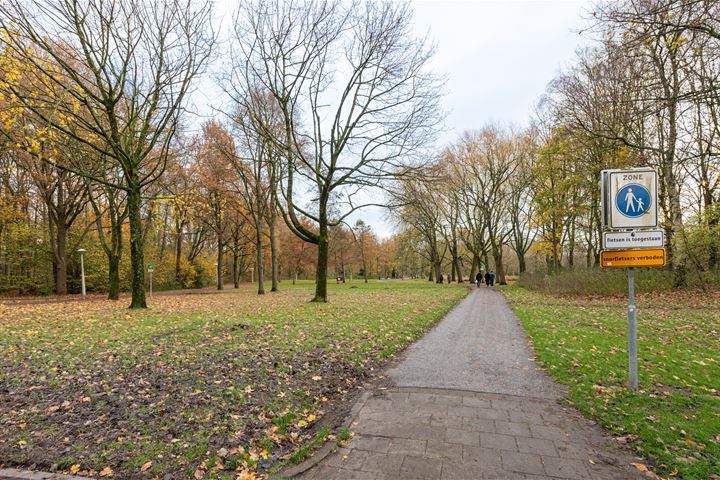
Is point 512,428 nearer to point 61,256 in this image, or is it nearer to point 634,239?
point 634,239

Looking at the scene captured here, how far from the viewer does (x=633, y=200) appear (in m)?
4.89

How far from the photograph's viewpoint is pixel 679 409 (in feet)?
14.5

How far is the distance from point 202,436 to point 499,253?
36672 millimetres

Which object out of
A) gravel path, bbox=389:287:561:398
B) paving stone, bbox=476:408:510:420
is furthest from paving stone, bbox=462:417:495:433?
gravel path, bbox=389:287:561:398

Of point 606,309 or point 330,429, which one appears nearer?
point 330,429

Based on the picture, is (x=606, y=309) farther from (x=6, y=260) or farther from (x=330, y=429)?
(x=6, y=260)

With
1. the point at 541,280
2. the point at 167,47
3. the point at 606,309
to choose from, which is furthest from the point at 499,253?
the point at 167,47

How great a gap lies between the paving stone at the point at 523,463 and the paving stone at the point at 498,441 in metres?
0.11

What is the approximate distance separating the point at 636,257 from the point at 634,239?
0.25 metres

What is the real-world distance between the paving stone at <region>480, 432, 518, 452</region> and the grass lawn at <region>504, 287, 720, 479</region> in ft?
3.81

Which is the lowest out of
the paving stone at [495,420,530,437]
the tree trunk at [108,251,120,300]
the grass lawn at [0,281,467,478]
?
the paving stone at [495,420,530,437]

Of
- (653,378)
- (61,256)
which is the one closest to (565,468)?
(653,378)

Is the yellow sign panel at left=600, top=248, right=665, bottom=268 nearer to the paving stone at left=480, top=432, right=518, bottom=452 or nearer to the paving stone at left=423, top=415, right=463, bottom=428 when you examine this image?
the paving stone at left=480, top=432, right=518, bottom=452

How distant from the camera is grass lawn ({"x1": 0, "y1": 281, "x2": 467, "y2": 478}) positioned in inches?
135
